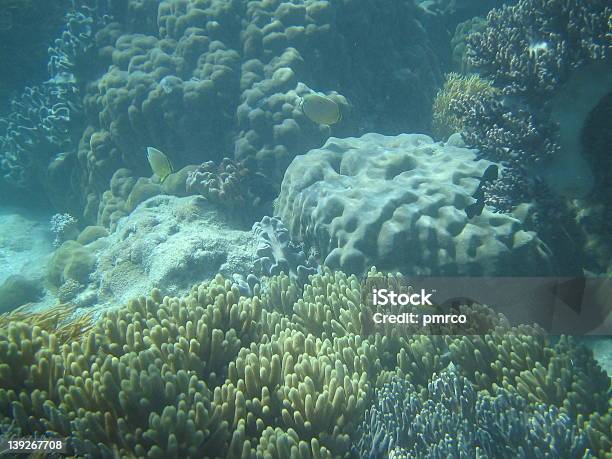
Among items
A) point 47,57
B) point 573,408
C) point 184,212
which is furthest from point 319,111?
point 47,57

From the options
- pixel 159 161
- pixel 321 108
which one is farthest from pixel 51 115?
pixel 321 108

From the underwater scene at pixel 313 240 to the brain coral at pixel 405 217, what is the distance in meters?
0.03

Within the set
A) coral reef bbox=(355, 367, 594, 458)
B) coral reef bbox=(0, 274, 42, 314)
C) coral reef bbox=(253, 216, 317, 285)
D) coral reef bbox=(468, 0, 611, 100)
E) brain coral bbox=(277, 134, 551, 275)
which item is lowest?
coral reef bbox=(0, 274, 42, 314)

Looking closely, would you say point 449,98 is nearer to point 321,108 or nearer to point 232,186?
point 321,108

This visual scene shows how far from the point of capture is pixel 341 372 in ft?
10.0

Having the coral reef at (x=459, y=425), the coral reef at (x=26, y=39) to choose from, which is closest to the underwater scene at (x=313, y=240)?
the coral reef at (x=459, y=425)

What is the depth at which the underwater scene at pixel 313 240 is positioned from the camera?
9.03 ft

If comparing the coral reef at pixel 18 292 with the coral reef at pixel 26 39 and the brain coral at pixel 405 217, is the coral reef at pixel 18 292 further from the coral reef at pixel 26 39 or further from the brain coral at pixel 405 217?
the coral reef at pixel 26 39

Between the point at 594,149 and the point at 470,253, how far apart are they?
6.82 ft

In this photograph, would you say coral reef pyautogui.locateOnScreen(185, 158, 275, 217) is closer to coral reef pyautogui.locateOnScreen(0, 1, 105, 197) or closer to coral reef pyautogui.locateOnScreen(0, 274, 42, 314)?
coral reef pyautogui.locateOnScreen(0, 274, 42, 314)

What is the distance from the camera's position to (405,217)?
15.4 feet

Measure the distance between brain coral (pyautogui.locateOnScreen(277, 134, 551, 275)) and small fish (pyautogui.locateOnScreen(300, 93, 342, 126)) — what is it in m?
0.77

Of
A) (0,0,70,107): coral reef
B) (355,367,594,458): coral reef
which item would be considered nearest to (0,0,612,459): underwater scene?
(355,367,594,458): coral reef

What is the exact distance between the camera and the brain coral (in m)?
4.45
